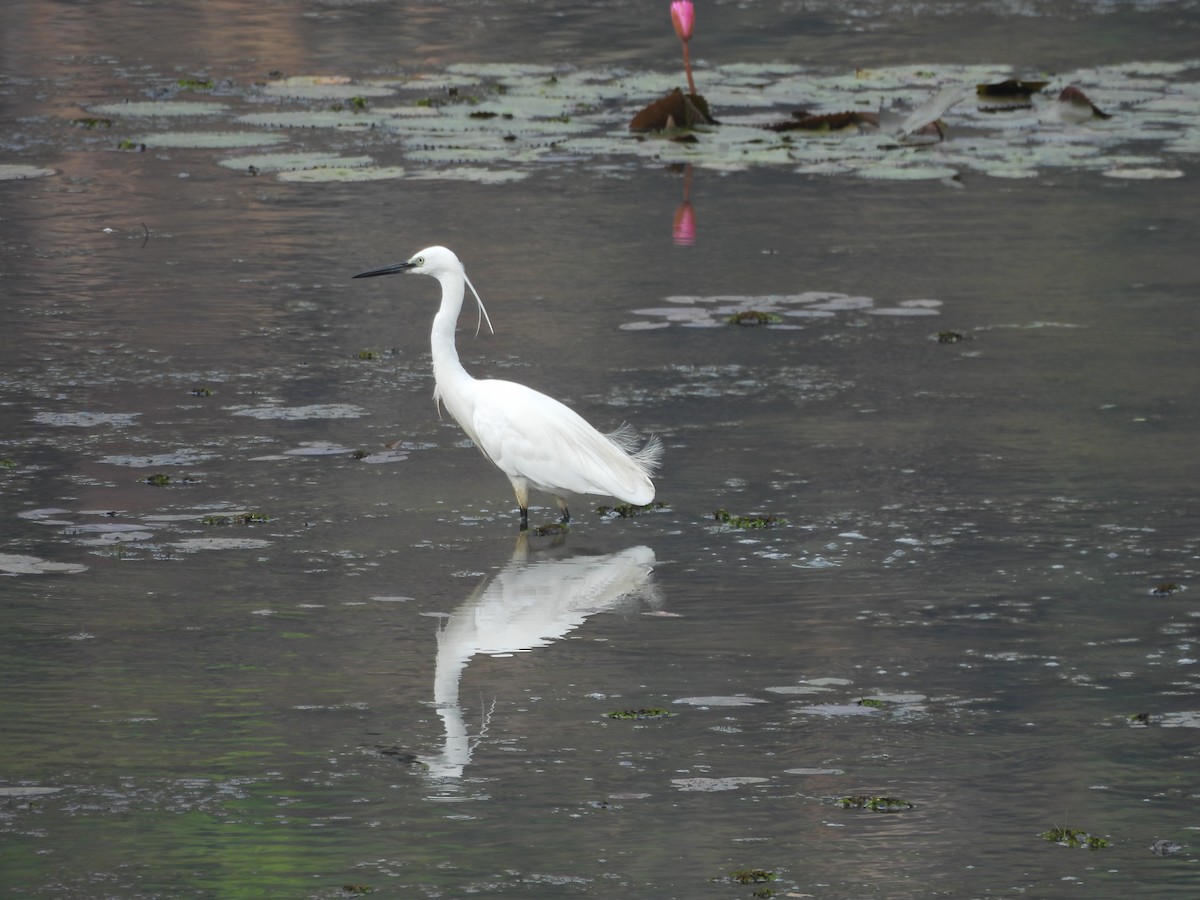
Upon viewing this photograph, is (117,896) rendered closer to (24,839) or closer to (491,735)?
(24,839)

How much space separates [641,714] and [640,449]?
2.39 metres

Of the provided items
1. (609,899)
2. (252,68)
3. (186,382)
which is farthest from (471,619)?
(252,68)

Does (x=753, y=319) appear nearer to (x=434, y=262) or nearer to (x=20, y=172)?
(x=434, y=262)

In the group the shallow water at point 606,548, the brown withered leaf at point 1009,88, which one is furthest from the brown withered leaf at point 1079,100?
the shallow water at point 606,548

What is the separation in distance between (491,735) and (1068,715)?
139cm

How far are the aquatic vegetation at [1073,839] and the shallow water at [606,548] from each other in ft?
0.10

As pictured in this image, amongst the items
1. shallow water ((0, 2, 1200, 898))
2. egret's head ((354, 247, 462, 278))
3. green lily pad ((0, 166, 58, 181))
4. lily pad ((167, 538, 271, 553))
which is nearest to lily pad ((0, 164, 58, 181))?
green lily pad ((0, 166, 58, 181))

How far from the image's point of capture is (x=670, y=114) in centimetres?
1495

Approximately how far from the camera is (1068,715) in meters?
5.63

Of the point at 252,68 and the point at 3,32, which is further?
the point at 3,32

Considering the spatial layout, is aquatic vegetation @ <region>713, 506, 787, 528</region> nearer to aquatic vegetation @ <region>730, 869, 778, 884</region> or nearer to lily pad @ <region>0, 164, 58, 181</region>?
aquatic vegetation @ <region>730, 869, 778, 884</region>

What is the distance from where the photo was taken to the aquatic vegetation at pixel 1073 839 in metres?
4.83

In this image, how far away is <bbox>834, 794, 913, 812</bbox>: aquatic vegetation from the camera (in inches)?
198

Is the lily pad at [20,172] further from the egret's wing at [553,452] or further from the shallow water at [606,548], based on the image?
the egret's wing at [553,452]
